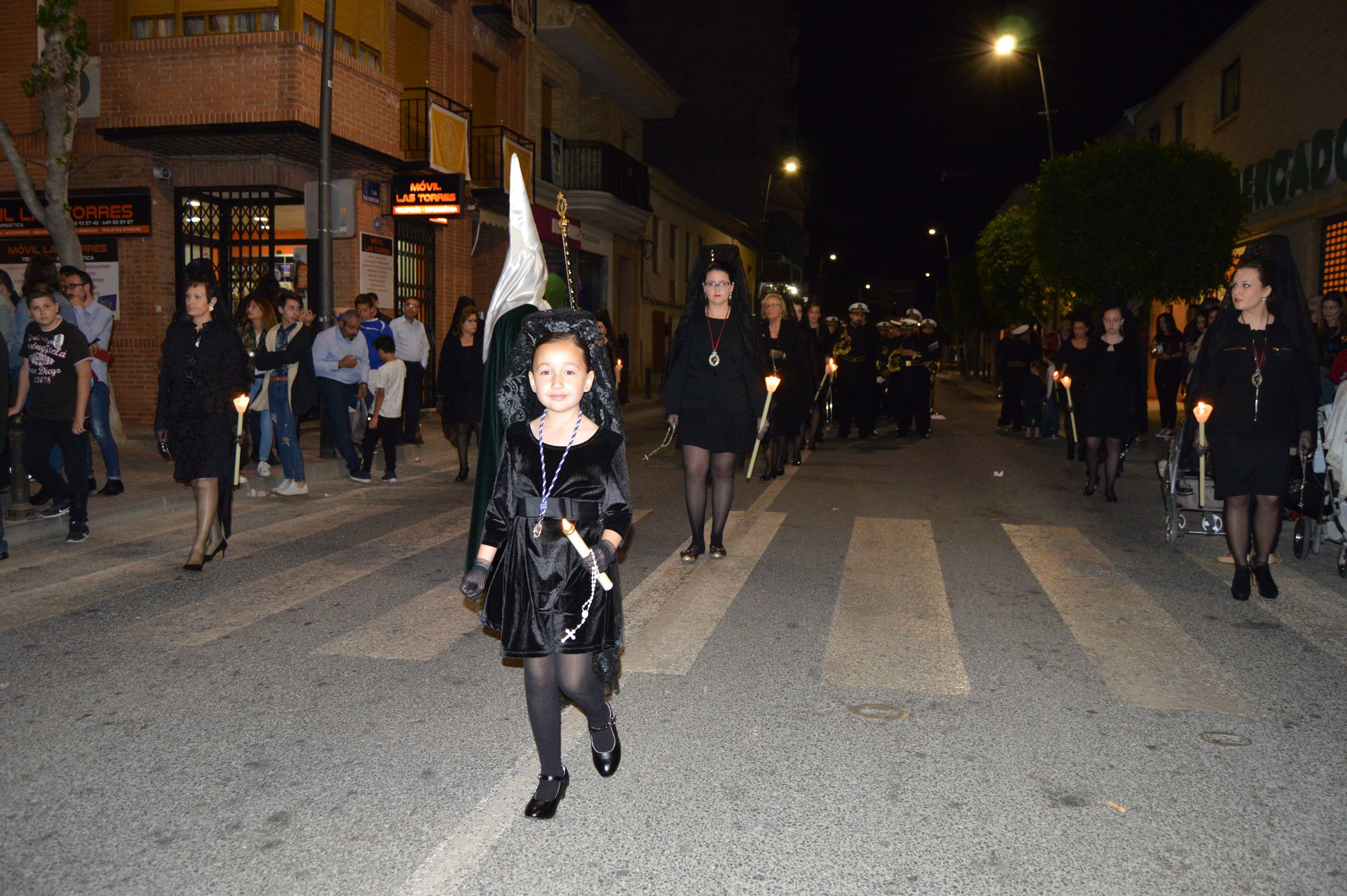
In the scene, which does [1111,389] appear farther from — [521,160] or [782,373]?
[521,160]

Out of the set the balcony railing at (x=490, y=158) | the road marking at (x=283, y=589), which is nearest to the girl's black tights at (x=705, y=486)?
the road marking at (x=283, y=589)

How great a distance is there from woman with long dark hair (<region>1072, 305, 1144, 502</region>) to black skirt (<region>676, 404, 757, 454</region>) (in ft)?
15.1

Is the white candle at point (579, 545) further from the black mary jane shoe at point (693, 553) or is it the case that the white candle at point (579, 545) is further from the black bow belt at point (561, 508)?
the black mary jane shoe at point (693, 553)

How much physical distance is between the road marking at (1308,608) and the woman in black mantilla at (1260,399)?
21cm

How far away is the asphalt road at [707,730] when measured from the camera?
3.25 metres

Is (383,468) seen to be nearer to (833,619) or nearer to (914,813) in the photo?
(833,619)

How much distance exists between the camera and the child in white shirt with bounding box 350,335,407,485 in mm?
11703

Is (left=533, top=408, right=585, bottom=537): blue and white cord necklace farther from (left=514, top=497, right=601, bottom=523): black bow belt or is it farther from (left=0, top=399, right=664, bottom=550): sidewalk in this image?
(left=0, top=399, right=664, bottom=550): sidewalk

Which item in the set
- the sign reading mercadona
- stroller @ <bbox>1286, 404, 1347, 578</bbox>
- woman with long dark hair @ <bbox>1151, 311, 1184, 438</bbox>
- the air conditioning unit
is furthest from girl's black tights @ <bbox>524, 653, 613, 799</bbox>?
the sign reading mercadona

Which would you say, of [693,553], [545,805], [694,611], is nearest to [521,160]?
[693,553]

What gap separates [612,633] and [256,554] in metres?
5.01

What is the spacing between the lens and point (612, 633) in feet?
12.1

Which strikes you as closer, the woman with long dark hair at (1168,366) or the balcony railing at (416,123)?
the woman with long dark hair at (1168,366)

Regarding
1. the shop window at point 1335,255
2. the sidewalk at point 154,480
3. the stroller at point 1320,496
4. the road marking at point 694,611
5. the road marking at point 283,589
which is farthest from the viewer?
the shop window at point 1335,255
